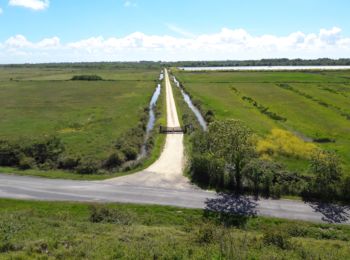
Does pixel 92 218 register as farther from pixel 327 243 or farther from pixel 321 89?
pixel 321 89

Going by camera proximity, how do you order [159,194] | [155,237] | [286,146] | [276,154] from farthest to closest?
[286,146]
[276,154]
[159,194]
[155,237]

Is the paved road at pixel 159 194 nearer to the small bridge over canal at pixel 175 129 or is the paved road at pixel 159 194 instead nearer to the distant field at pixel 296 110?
the distant field at pixel 296 110

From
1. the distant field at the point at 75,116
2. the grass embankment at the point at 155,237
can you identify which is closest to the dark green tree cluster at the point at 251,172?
the grass embankment at the point at 155,237

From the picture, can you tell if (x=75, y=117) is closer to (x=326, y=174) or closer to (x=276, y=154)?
(x=276, y=154)

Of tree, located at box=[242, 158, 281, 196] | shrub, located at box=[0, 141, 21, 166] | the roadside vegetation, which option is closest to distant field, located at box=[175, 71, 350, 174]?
the roadside vegetation

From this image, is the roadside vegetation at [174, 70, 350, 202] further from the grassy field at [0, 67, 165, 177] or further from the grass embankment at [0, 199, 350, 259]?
the grassy field at [0, 67, 165, 177]

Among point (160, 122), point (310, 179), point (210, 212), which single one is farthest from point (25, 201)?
point (160, 122)

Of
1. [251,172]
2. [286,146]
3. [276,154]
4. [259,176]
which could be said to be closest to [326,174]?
[259,176]
